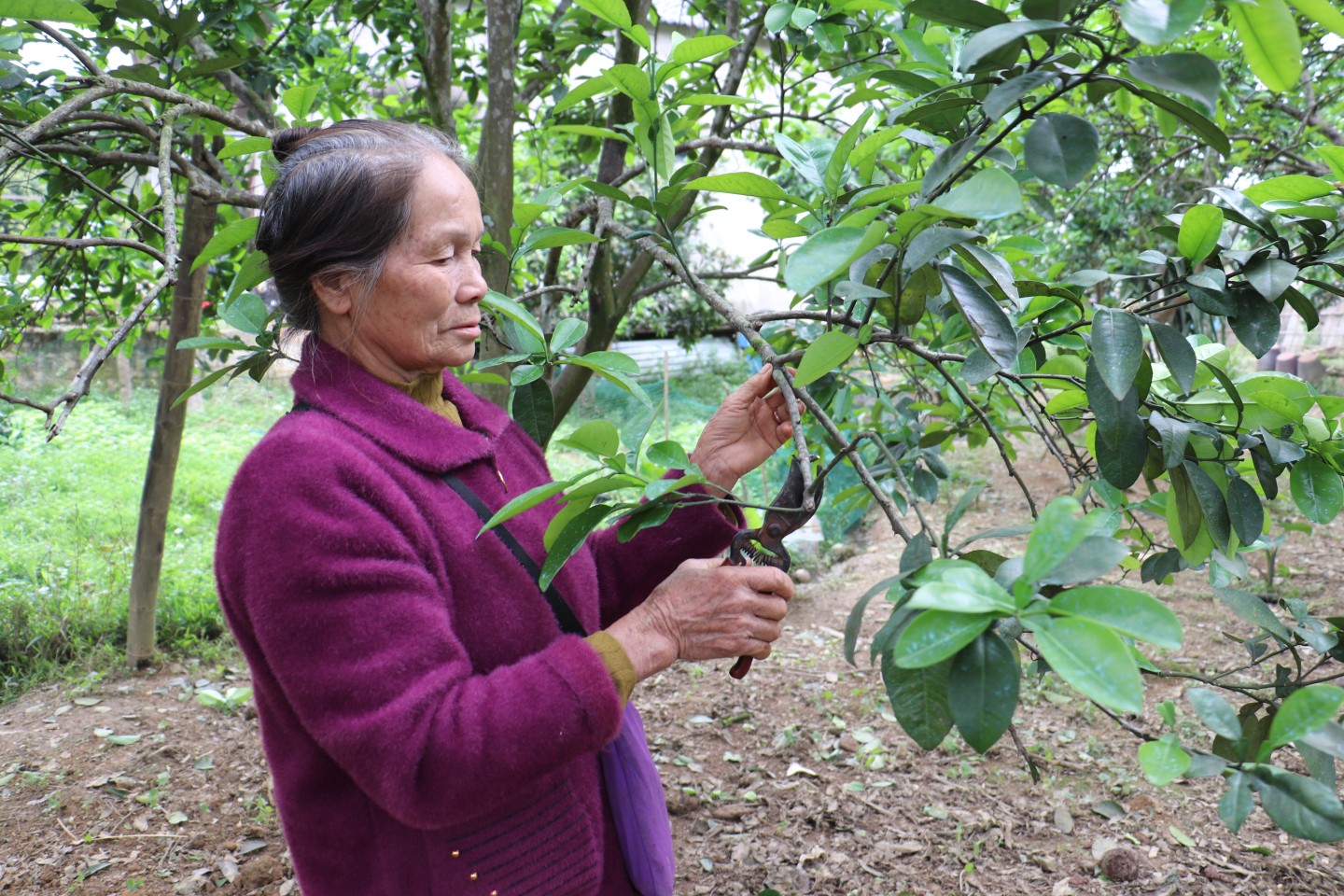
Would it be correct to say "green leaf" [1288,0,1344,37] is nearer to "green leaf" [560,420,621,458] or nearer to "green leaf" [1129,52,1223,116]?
"green leaf" [1129,52,1223,116]

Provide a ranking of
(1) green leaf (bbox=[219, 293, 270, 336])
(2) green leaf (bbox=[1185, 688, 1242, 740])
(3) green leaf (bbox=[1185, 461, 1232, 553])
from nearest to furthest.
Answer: (2) green leaf (bbox=[1185, 688, 1242, 740]) → (3) green leaf (bbox=[1185, 461, 1232, 553]) → (1) green leaf (bbox=[219, 293, 270, 336])

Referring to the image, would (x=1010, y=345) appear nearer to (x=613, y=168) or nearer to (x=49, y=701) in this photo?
(x=613, y=168)

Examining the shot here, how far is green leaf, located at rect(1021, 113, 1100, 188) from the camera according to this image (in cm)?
77

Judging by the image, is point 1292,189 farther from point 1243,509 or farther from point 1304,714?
point 1304,714

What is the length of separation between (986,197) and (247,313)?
995mm

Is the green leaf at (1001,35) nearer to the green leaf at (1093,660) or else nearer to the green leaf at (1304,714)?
the green leaf at (1093,660)

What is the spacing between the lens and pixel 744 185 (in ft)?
3.24

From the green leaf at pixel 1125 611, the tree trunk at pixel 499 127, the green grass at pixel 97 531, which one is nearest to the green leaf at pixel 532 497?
the green leaf at pixel 1125 611

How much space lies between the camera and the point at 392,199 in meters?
1.11

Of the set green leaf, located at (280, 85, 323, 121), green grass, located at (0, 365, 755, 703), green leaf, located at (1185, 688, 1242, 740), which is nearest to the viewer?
green leaf, located at (1185, 688, 1242, 740)

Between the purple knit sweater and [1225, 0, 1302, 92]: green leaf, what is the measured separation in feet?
2.66

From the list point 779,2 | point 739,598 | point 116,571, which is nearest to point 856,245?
point 739,598

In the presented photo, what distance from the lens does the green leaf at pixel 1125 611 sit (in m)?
0.57

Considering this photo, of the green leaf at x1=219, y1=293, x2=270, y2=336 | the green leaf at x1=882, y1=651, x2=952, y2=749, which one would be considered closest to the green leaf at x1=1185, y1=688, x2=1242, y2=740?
the green leaf at x1=882, y1=651, x2=952, y2=749
